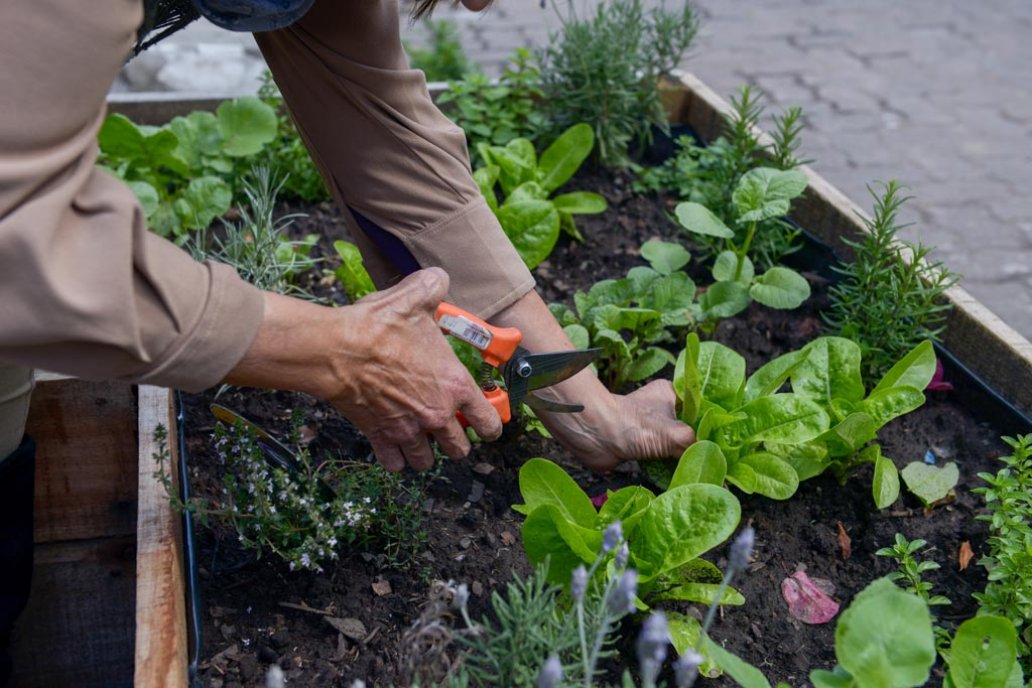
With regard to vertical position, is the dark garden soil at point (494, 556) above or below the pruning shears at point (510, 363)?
below

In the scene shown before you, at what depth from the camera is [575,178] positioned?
124 inches

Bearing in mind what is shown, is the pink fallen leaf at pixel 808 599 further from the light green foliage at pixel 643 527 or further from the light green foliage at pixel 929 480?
the light green foliage at pixel 929 480

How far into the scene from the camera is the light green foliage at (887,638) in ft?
4.41

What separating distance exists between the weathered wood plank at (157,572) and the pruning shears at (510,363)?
0.54 metres

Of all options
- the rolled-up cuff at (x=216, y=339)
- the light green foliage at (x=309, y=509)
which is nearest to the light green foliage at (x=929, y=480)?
the light green foliage at (x=309, y=509)

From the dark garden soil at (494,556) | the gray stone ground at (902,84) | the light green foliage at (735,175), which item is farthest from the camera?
the gray stone ground at (902,84)

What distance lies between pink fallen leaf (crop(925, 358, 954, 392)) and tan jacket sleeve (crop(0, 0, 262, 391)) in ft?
5.35

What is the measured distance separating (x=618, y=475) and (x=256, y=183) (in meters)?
1.38

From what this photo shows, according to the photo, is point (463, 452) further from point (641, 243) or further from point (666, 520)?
point (641, 243)

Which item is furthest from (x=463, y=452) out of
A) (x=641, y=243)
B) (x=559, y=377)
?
(x=641, y=243)

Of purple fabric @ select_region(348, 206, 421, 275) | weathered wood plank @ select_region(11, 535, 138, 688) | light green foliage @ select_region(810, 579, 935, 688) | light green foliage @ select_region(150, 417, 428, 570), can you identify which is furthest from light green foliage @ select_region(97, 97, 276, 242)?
light green foliage @ select_region(810, 579, 935, 688)

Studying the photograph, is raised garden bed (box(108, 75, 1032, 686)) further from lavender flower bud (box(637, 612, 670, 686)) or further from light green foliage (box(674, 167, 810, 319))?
lavender flower bud (box(637, 612, 670, 686))

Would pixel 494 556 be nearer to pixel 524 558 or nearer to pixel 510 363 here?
pixel 524 558

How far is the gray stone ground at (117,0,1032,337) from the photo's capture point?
156 inches
